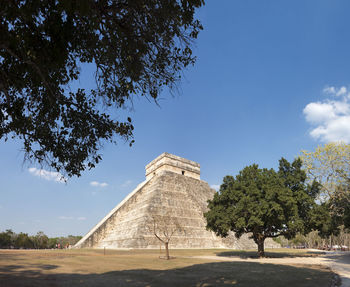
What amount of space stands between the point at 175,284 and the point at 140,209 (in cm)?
2549

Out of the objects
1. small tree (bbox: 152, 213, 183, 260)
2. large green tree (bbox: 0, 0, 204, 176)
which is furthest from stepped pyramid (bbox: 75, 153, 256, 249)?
large green tree (bbox: 0, 0, 204, 176)

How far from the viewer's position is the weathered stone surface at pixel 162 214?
93.5 feet

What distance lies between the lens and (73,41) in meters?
5.29

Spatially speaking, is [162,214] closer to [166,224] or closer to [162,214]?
[162,214]

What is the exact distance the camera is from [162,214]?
1240 inches

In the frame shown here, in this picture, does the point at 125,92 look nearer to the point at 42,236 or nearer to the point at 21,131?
the point at 21,131

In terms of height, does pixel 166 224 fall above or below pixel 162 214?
below

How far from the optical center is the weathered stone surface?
28.5 meters

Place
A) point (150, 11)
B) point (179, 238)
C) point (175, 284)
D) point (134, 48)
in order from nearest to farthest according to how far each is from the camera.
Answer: point (150, 11) → point (134, 48) → point (175, 284) → point (179, 238)

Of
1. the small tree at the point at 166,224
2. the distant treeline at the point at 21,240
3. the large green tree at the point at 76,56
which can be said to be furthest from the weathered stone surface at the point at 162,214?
the large green tree at the point at 76,56

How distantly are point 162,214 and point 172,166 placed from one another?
1250 cm

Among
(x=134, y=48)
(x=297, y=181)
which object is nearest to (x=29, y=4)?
(x=134, y=48)

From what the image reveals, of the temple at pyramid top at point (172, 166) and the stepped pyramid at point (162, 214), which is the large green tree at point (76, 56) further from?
the temple at pyramid top at point (172, 166)

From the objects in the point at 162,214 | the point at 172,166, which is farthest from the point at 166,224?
the point at 172,166
